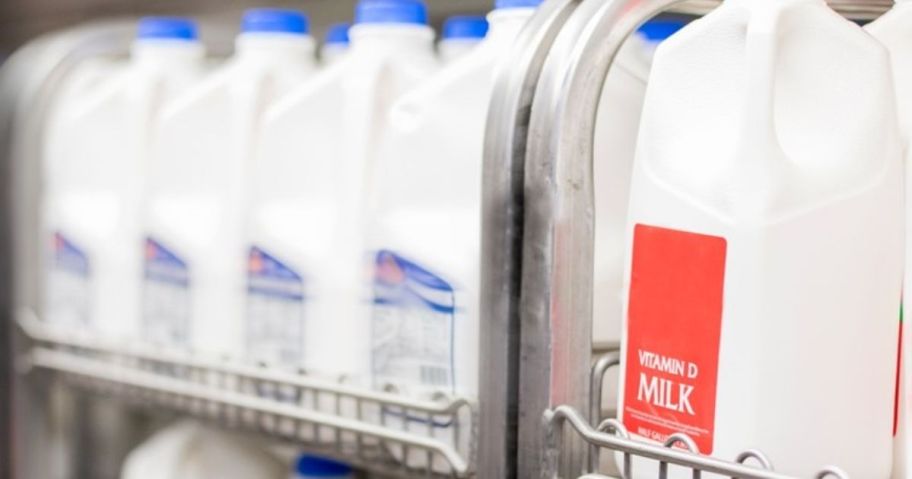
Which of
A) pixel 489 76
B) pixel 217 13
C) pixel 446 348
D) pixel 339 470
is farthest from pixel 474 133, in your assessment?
pixel 217 13

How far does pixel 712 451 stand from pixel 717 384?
0.04 m

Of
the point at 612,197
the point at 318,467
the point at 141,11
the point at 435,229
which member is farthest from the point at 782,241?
the point at 141,11

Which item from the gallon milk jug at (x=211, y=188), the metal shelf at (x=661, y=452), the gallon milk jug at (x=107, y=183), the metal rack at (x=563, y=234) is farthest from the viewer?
the gallon milk jug at (x=107, y=183)

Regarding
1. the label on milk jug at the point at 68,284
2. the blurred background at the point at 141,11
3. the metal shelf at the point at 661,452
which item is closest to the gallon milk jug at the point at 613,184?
the metal shelf at the point at 661,452

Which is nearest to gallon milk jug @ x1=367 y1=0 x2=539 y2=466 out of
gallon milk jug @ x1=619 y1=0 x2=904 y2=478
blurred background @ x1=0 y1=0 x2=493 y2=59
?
gallon milk jug @ x1=619 y1=0 x2=904 y2=478

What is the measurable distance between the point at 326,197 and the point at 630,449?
48 cm

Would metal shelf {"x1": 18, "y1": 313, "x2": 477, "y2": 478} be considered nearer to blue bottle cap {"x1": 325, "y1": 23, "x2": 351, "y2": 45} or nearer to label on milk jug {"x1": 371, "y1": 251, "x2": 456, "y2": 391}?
label on milk jug {"x1": 371, "y1": 251, "x2": 456, "y2": 391}

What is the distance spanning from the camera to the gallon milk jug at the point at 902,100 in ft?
2.37

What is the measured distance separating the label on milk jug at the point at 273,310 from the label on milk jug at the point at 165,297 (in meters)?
0.12

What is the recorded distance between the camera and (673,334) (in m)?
0.75

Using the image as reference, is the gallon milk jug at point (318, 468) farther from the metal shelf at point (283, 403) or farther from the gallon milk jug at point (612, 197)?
the gallon milk jug at point (612, 197)

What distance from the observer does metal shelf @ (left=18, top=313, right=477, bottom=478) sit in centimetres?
92

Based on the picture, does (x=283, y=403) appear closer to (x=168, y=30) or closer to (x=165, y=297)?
(x=165, y=297)

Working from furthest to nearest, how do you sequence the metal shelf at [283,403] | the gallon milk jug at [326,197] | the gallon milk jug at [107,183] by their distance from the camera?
the gallon milk jug at [107,183] → the gallon milk jug at [326,197] → the metal shelf at [283,403]
